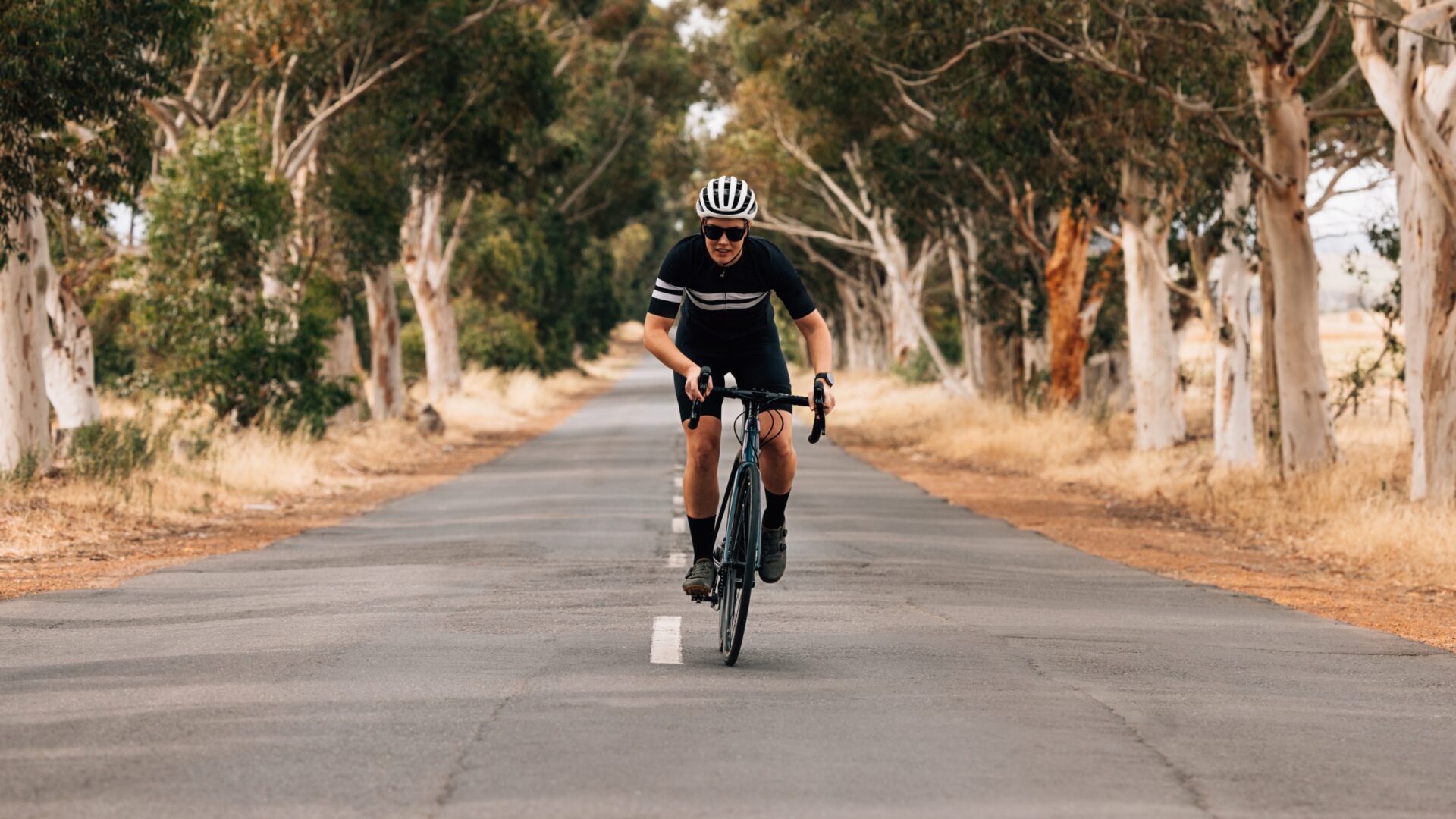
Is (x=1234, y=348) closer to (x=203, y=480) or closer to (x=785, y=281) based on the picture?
(x=203, y=480)

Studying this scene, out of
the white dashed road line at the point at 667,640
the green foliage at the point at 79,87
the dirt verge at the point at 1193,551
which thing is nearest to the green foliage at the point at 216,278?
the green foliage at the point at 79,87

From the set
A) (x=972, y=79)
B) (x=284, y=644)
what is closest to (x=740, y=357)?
(x=284, y=644)

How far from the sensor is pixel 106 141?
1794 cm

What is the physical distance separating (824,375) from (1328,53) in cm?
Result: 1828

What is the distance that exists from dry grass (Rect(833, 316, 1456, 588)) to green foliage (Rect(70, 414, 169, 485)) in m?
11.6

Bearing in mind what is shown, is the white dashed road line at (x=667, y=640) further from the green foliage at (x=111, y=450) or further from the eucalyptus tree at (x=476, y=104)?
the eucalyptus tree at (x=476, y=104)

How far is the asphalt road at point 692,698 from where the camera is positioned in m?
5.60

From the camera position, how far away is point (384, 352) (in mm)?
36562

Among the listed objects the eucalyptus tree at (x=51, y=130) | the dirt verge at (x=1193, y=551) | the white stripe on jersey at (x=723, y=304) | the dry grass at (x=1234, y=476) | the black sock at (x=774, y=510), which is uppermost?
the eucalyptus tree at (x=51, y=130)

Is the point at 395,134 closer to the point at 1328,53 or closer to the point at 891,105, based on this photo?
the point at 891,105

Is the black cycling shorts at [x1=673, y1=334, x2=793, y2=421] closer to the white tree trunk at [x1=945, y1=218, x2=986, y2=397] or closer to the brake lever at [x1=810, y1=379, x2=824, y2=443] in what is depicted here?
the brake lever at [x1=810, y1=379, x2=824, y2=443]

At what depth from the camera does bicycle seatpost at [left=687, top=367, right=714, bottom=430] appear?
25.7ft

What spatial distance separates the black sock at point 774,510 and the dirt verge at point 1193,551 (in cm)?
378

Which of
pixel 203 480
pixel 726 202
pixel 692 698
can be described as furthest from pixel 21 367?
pixel 692 698
